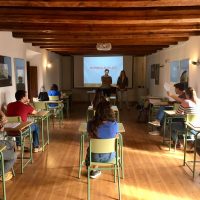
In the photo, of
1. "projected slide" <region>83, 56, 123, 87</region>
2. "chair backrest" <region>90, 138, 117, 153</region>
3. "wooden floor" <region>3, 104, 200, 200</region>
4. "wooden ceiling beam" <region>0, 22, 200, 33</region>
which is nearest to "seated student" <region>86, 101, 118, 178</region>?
"chair backrest" <region>90, 138, 117, 153</region>

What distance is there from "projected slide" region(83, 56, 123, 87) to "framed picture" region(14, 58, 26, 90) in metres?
6.19

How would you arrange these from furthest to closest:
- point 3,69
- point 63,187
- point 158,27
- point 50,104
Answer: point 50,104
point 3,69
point 158,27
point 63,187

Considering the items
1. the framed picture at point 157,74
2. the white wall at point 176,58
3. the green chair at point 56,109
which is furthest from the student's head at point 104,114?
the framed picture at point 157,74

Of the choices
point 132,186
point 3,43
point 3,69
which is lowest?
point 132,186

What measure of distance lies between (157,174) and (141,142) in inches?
69.4

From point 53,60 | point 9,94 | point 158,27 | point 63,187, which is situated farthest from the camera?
point 53,60

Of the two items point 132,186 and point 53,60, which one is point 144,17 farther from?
point 53,60

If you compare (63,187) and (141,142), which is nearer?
(63,187)

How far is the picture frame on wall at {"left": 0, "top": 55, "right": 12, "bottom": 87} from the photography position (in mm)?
5430

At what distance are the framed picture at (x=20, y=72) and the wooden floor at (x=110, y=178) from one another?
1.90 metres

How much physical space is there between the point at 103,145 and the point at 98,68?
9864 mm

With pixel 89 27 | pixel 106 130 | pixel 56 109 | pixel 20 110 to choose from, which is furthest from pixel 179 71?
pixel 106 130

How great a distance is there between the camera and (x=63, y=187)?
3.62 m

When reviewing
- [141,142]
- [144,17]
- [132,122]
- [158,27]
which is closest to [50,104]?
[132,122]
